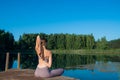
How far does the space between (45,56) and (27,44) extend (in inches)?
4211

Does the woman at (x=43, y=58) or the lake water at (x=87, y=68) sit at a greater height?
the woman at (x=43, y=58)

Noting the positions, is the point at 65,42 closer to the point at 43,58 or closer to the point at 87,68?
the point at 87,68

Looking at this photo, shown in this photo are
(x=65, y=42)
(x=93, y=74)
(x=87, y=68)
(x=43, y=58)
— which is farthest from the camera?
(x=65, y=42)

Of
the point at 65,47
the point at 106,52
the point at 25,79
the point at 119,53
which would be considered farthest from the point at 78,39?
the point at 25,79

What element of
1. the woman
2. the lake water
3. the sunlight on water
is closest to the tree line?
the lake water

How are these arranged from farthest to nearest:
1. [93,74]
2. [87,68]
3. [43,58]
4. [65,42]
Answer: [65,42] → [87,68] → [93,74] → [43,58]

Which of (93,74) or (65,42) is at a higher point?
(65,42)

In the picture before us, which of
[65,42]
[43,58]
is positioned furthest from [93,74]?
[65,42]

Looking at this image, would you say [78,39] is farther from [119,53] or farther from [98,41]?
[119,53]

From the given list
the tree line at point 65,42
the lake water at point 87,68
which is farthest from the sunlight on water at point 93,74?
the tree line at point 65,42

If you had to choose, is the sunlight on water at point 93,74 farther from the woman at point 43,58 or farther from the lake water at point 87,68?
the woman at point 43,58

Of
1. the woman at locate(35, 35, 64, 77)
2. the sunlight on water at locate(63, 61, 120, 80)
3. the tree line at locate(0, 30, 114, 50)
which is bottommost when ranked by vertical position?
the sunlight on water at locate(63, 61, 120, 80)

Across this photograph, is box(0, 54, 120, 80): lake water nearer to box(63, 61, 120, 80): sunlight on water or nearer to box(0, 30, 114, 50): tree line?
box(63, 61, 120, 80): sunlight on water

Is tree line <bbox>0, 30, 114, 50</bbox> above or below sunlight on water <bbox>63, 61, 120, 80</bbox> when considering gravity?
above
